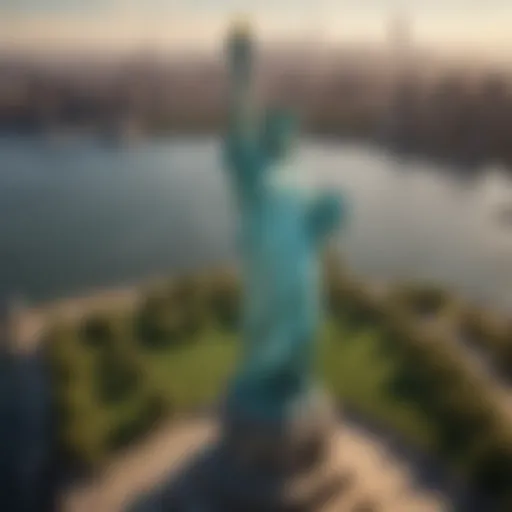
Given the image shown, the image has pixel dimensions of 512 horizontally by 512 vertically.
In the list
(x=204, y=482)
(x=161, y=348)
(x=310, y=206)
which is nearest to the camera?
(x=310, y=206)

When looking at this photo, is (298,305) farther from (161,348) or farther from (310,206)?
(161,348)

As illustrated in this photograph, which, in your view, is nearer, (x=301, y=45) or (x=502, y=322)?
(x=301, y=45)

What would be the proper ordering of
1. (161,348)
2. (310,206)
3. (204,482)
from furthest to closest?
(161,348) → (204,482) → (310,206)

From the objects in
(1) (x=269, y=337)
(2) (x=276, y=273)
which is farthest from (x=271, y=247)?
(1) (x=269, y=337)

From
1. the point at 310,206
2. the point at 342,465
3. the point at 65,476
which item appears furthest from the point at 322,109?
the point at 65,476

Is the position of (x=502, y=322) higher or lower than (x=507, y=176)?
A: lower

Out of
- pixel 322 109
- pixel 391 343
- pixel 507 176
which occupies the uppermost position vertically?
pixel 322 109
